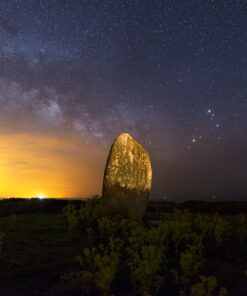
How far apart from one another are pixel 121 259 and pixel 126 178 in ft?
15.9

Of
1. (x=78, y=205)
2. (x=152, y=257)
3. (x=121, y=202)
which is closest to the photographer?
(x=152, y=257)

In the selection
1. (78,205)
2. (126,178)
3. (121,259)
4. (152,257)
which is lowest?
(121,259)

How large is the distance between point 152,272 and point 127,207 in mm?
6479

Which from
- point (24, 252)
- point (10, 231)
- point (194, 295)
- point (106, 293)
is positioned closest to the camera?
point (194, 295)

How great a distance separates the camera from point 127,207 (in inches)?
456

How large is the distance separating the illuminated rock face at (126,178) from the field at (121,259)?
0.86m

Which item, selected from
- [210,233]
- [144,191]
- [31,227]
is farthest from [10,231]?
[210,233]

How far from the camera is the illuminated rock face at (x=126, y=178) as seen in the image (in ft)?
37.6

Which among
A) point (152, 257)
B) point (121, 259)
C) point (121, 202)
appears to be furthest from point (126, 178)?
point (152, 257)

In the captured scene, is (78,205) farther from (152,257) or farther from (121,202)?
(152,257)

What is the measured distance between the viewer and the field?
17.1 ft

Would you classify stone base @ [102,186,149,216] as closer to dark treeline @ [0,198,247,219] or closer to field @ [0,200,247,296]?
→ field @ [0,200,247,296]

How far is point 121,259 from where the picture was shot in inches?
279

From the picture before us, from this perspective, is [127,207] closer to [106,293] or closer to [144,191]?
[144,191]
